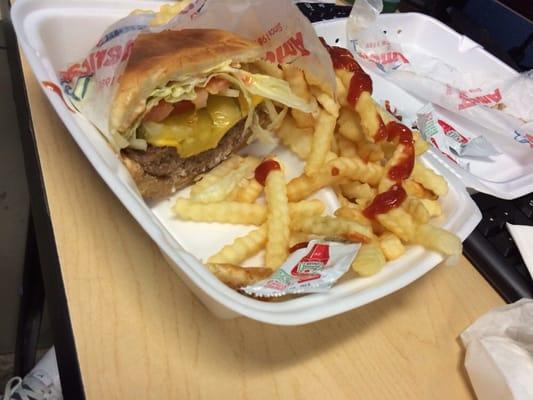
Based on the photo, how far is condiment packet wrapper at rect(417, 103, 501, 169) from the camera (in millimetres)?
1157

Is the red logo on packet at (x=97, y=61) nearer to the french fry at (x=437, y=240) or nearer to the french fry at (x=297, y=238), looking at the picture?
the french fry at (x=297, y=238)

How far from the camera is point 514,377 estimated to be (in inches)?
28.3

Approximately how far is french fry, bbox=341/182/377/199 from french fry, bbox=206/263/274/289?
0.26 m

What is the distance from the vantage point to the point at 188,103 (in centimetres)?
83

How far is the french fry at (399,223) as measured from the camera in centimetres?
75

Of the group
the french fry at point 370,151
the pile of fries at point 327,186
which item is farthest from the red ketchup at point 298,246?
the french fry at point 370,151

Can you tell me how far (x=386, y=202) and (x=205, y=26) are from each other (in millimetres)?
413

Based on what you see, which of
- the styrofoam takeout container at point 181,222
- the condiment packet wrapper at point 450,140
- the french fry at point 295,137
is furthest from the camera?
the condiment packet wrapper at point 450,140

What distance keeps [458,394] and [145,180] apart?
527 mm

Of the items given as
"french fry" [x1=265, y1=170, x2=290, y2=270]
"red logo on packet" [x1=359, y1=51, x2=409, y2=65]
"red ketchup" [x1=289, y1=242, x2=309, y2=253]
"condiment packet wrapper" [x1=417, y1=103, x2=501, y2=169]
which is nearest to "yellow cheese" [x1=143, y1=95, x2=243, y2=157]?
"french fry" [x1=265, y1=170, x2=290, y2=270]

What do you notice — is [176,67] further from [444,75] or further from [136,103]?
[444,75]

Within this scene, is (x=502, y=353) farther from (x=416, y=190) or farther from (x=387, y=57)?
(x=387, y=57)

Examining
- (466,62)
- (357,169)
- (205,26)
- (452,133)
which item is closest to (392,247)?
(357,169)

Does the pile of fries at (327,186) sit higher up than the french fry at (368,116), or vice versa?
the french fry at (368,116)
